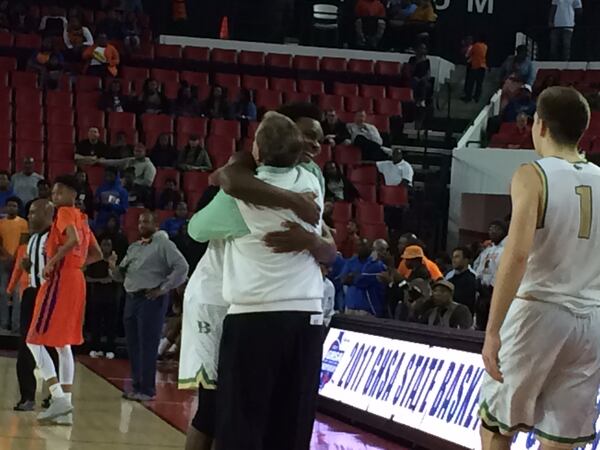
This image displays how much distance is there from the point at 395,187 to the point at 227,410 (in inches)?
520

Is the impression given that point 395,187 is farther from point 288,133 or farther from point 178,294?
point 288,133

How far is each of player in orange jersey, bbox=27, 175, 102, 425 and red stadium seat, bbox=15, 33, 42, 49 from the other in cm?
1225

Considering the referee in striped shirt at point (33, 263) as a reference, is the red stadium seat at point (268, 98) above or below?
above

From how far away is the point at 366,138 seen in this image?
18.3 meters

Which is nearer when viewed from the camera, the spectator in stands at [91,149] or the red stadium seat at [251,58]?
the spectator in stands at [91,149]

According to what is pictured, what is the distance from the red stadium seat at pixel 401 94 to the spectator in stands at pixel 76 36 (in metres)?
5.04

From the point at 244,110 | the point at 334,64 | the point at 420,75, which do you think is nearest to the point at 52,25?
the point at 244,110

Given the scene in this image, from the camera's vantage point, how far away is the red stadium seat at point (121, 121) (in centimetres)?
1791

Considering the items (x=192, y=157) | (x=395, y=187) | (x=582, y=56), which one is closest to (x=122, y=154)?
(x=192, y=157)

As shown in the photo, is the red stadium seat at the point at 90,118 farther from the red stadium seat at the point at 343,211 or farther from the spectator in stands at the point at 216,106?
the red stadium seat at the point at 343,211

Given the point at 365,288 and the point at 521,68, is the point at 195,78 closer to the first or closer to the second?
the point at 521,68

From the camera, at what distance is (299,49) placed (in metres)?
22.1

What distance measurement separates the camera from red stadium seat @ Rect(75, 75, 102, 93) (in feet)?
61.9

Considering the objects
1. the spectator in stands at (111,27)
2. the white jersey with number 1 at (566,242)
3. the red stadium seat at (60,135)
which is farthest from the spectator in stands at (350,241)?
the white jersey with number 1 at (566,242)
